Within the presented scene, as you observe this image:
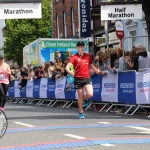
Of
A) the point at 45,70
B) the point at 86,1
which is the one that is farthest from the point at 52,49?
the point at 86,1

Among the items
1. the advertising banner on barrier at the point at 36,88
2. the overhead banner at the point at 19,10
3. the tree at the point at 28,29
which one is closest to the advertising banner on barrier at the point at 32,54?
the advertising banner on barrier at the point at 36,88

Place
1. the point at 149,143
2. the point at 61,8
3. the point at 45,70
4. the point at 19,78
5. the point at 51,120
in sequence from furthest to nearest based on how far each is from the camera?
the point at 61,8 → the point at 19,78 → the point at 45,70 → the point at 51,120 → the point at 149,143

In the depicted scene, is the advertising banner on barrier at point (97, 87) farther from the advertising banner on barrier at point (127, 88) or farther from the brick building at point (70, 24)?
the brick building at point (70, 24)

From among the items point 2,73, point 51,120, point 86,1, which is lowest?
point 51,120

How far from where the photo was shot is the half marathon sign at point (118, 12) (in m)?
19.0

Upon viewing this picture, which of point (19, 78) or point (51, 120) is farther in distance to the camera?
point (19, 78)

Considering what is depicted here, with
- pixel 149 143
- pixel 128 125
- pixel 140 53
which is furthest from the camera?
pixel 140 53

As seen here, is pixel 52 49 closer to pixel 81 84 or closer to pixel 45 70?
pixel 45 70

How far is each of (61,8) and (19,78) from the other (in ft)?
68.8

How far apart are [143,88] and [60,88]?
23.2 ft

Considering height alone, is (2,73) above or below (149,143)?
above

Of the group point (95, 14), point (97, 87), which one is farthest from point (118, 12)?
point (95, 14)

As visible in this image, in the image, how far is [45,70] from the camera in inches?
984

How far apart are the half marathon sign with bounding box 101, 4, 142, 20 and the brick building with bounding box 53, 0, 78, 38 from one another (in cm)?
2534
